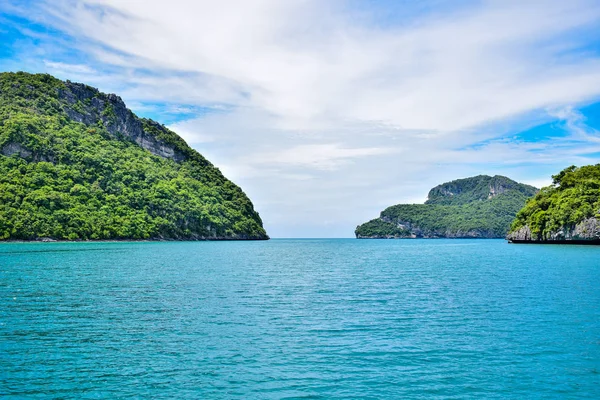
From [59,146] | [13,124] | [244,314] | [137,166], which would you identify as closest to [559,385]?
[244,314]

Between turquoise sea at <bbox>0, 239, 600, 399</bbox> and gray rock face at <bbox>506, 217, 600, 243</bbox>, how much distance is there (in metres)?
94.1

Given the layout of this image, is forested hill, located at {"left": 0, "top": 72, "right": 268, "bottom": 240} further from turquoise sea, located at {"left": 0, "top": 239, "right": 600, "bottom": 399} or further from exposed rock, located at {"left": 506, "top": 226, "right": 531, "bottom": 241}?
exposed rock, located at {"left": 506, "top": 226, "right": 531, "bottom": 241}

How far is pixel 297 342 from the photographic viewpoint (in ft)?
64.1

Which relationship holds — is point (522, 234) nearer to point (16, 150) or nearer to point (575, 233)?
point (575, 233)

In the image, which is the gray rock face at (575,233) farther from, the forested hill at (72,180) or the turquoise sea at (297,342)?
the forested hill at (72,180)

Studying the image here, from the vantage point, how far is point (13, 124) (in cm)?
13725

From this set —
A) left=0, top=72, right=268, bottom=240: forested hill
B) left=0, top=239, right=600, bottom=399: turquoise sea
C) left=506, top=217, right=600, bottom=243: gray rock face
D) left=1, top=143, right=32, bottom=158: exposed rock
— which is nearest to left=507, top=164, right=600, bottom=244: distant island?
left=506, top=217, right=600, bottom=243: gray rock face

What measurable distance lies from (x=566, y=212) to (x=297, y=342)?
127 m

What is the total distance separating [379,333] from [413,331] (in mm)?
1779

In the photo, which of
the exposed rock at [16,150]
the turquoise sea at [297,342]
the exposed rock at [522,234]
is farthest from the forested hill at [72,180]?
the exposed rock at [522,234]

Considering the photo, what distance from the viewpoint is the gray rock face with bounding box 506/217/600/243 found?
11438 centimetres

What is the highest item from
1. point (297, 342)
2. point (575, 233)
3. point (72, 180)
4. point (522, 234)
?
point (72, 180)

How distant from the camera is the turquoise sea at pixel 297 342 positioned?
14.4m

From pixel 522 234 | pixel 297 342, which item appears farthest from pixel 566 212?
pixel 297 342
